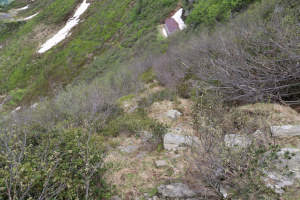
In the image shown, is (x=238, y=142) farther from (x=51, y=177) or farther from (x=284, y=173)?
(x=51, y=177)

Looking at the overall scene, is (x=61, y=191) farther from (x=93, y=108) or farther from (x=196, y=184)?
(x=93, y=108)

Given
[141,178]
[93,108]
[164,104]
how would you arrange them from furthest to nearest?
[164,104], [93,108], [141,178]

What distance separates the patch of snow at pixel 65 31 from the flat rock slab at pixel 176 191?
3654cm

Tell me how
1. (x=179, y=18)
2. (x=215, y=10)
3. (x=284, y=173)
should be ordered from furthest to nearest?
(x=179, y=18), (x=215, y=10), (x=284, y=173)

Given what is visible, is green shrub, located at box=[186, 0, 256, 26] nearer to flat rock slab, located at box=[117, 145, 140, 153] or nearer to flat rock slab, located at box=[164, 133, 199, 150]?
flat rock slab, located at box=[164, 133, 199, 150]

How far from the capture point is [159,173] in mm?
3658

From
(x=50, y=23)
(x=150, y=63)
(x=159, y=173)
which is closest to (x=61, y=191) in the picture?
(x=159, y=173)

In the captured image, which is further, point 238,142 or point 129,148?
point 129,148

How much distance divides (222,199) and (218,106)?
2530 millimetres

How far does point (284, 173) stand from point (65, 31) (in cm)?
4246

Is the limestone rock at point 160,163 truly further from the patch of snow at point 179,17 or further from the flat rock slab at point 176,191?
the patch of snow at point 179,17

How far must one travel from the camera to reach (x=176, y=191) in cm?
293

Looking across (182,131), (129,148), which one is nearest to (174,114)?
(182,131)

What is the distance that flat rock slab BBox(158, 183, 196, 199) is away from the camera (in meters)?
2.84
